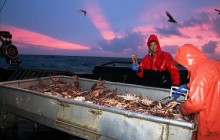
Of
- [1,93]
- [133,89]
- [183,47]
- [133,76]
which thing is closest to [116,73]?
[133,76]

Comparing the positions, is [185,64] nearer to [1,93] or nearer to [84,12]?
[1,93]

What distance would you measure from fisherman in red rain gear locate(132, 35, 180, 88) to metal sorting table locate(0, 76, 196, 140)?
0.79 metres

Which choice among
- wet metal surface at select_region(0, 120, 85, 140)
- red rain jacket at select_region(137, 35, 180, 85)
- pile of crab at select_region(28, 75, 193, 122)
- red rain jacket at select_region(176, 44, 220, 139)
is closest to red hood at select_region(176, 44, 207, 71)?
red rain jacket at select_region(176, 44, 220, 139)

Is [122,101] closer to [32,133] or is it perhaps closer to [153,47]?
[153,47]

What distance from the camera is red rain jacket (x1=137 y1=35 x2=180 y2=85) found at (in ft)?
15.9

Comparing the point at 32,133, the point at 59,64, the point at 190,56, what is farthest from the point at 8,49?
the point at 59,64

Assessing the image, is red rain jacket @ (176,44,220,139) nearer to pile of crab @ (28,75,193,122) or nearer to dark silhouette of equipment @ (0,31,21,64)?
pile of crab @ (28,75,193,122)

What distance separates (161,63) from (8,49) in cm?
1036

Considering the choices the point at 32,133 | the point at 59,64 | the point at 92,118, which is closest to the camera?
the point at 92,118

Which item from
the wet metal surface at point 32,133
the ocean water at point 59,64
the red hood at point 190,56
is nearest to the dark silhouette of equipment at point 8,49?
the wet metal surface at point 32,133

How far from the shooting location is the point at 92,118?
10.1 ft

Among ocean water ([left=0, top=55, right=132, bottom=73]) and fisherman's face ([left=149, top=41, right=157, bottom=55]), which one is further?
ocean water ([left=0, top=55, right=132, bottom=73])

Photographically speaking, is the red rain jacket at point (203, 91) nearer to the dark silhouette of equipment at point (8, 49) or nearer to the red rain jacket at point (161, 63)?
the red rain jacket at point (161, 63)

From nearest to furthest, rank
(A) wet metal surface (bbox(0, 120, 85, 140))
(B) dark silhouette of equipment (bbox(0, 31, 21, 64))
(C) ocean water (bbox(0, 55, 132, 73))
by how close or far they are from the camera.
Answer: (A) wet metal surface (bbox(0, 120, 85, 140)) → (B) dark silhouette of equipment (bbox(0, 31, 21, 64)) → (C) ocean water (bbox(0, 55, 132, 73))
